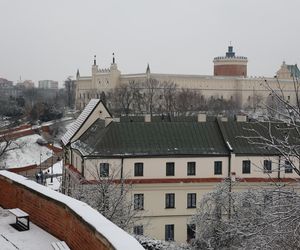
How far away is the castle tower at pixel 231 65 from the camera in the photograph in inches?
6107

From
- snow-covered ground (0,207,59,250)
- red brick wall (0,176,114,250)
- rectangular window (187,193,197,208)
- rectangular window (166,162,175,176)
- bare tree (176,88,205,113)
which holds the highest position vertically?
bare tree (176,88,205,113)

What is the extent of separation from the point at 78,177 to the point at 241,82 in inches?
4756

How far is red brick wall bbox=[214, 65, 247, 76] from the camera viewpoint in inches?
6107

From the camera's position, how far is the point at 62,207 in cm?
955

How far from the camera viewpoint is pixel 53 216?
10109 mm

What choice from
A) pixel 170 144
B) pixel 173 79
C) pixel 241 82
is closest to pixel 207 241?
pixel 170 144

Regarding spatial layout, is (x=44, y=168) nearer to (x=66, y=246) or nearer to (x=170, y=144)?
(x=170, y=144)

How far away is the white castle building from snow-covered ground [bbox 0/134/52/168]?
58813 mm

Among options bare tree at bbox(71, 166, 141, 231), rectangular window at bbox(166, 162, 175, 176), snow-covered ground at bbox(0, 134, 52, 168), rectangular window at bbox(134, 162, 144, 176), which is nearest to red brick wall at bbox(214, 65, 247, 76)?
snow-covered ground at bbox(0, 134, 52, 168)

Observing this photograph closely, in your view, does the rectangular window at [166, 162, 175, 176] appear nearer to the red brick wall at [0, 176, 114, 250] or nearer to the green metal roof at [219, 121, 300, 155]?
the green metal roof at [219, 121, 300, 155]

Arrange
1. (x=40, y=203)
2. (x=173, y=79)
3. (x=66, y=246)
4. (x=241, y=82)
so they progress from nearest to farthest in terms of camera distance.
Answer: (x=66, y=246) < (x=40, y=203) < (x=173, y=79) < (x=241, y=82)

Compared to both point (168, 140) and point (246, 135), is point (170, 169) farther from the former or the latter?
point (246, 135)

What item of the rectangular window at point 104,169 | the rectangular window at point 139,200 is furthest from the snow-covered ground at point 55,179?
the rectangular window at point 139,200

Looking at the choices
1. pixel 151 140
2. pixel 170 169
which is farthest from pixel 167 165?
pixel 151 140
